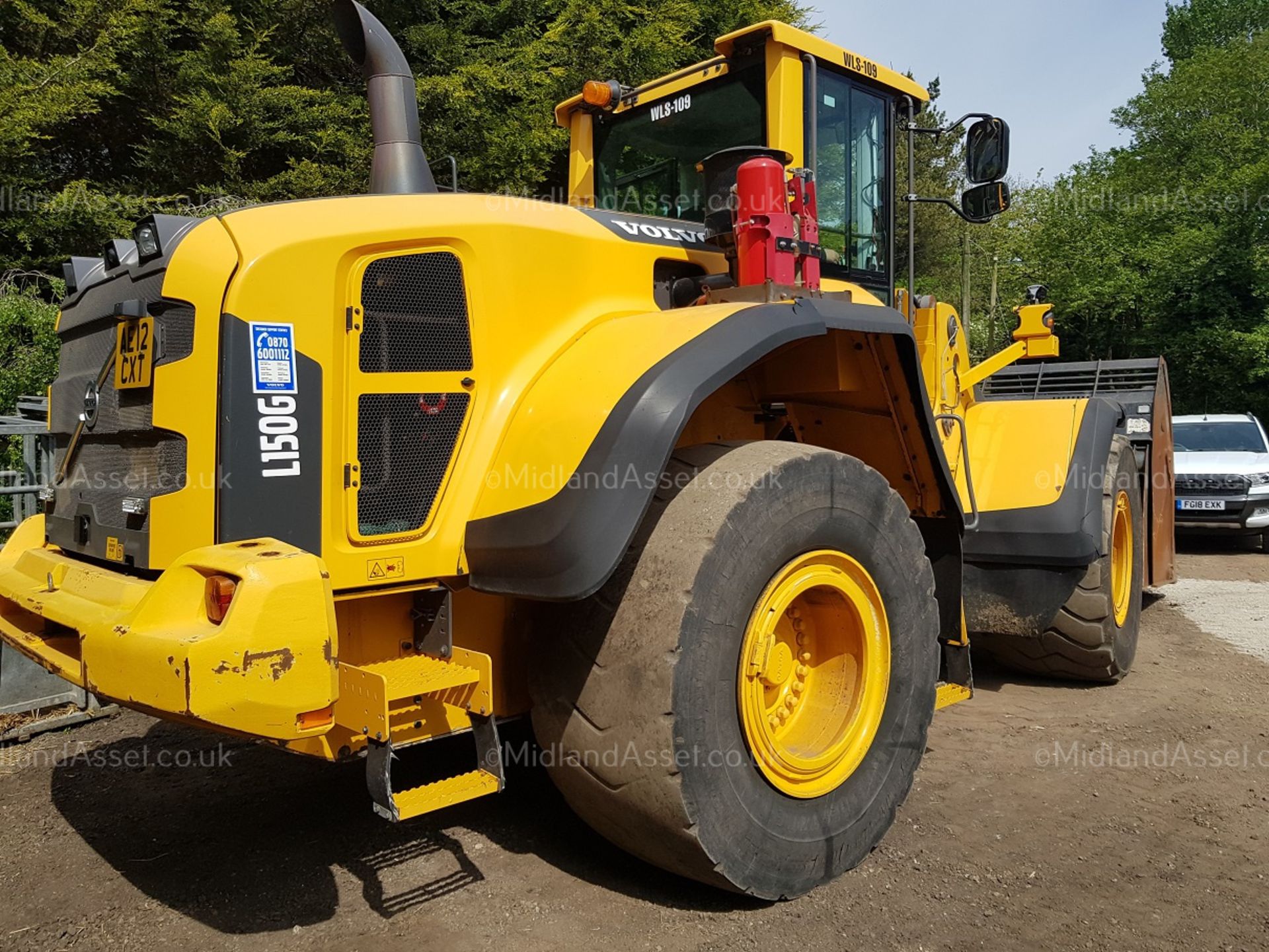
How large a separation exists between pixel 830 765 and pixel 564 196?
3.54 m

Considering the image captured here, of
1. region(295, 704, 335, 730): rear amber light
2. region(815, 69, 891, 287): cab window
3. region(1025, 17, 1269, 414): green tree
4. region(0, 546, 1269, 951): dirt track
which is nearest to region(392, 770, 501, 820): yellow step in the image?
region(295, 704, 335, 730): rear amber light

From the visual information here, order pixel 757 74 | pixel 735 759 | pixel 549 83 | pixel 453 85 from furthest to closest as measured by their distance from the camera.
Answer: pixel 549 83
pixel 453 85
pixel 757 74
pixel 735 759

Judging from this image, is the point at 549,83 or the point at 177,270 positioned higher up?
the point at 549,83

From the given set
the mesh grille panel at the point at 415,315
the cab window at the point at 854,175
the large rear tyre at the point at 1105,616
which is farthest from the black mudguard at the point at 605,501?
the large rear tyre at the point at 1105,616

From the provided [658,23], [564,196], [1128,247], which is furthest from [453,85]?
[1128,247]

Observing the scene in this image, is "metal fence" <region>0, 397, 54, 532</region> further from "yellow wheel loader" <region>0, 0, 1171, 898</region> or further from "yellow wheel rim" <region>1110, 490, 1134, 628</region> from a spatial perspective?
"yellow wheel rim" <region>1110, 490, 1134, 628</region>

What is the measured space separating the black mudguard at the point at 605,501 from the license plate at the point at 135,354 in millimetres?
1058

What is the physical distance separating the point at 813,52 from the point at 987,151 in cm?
86

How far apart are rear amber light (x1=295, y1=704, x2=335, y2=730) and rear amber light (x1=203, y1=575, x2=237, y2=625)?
0.32 meters

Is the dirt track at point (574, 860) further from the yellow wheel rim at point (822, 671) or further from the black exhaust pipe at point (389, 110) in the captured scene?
the black exhaust pipe at point (389, 110)

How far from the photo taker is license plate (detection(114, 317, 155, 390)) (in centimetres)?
297

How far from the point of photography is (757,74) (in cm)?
432

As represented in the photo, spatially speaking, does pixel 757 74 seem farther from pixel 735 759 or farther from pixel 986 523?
pixel 735 759

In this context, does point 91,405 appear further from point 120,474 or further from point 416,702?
point 416,702
